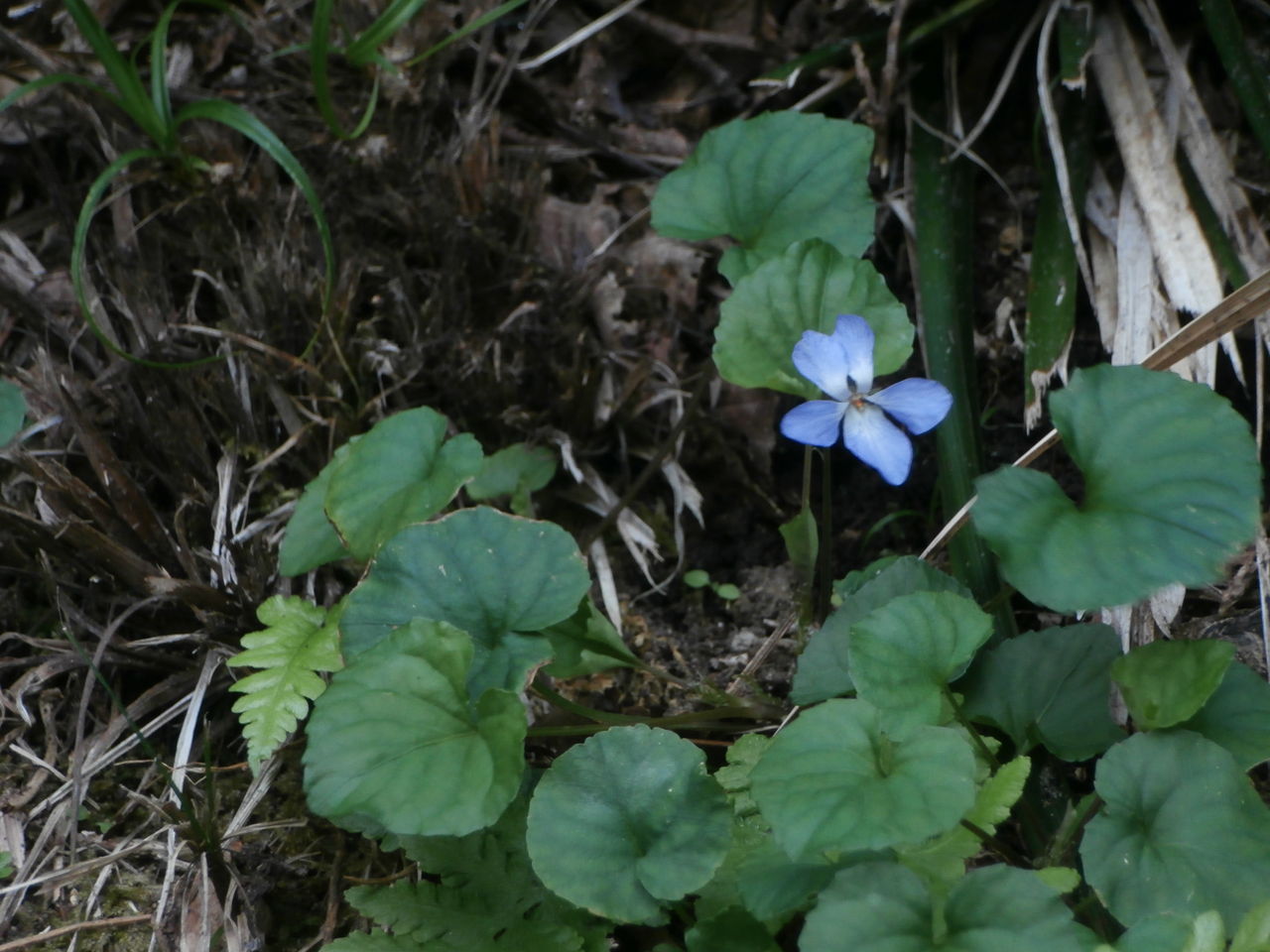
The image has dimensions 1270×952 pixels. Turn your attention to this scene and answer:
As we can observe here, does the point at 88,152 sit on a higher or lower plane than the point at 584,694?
higher

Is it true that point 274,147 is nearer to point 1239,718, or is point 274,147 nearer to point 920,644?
point 920,644

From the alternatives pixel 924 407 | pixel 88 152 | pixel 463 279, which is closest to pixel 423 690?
pixel 924 407

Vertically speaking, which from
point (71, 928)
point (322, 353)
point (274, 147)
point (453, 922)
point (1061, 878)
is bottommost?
point (71, 928)

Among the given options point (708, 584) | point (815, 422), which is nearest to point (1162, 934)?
point (815, 422)

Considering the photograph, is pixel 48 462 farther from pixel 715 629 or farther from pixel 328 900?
pixel 715 629

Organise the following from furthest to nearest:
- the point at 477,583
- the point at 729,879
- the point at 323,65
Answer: the point at 323,65 < the point at 477,583 < the point at 729,879

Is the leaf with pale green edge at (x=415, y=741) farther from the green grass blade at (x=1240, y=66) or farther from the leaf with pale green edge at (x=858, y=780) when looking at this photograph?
the green grass blade at (x=1240, y=66)
